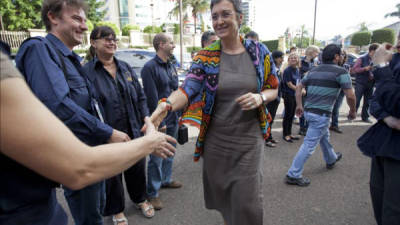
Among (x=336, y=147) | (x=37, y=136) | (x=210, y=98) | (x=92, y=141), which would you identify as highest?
(x=37, y=136)

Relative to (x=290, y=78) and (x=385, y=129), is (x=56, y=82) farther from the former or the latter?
(x=290, y=78)

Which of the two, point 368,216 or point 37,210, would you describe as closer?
point 37,210

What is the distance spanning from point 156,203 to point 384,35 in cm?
3751

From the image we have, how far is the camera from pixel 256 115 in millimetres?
2061

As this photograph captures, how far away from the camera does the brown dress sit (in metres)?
1.96

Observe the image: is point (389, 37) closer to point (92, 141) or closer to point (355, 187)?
point (355, 187)

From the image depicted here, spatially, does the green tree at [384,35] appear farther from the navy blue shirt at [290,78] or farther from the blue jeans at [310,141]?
the blue jeans at [310,141]

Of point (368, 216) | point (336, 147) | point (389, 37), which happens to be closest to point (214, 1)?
point (368, 216)

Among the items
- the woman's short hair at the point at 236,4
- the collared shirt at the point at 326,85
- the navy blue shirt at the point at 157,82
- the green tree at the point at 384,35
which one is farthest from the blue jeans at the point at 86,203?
the green tree at the point at 384,35

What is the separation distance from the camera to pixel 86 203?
192 centimetres

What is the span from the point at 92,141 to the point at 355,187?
3.37m

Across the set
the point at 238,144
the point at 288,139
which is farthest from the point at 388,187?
the point at 288,139

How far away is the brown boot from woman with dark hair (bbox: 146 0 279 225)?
111 cm

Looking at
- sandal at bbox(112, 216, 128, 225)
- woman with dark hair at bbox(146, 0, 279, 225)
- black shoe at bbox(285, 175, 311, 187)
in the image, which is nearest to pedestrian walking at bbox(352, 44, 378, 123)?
black shoe at bbox(285, 175, 311, 187)
